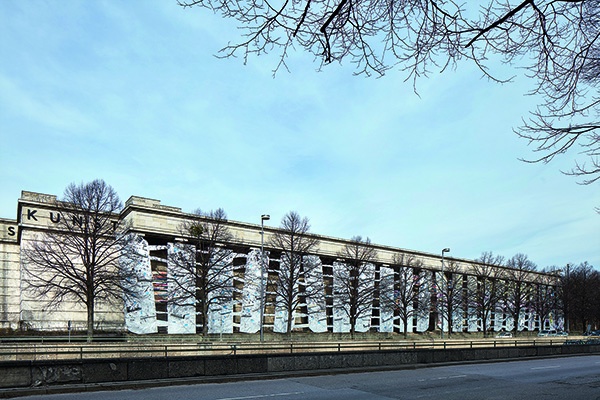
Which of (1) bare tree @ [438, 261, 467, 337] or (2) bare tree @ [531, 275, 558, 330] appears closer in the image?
(1) bare tree @ [438, 261, 467, 337]

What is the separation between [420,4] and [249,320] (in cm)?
5853

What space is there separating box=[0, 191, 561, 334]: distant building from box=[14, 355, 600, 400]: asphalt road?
106 ft

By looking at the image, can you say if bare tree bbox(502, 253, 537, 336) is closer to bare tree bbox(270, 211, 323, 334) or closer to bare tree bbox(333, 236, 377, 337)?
bare tree bbox(333, 236, 377, 337)

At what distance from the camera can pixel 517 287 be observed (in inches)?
3246

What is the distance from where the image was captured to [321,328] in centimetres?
6581

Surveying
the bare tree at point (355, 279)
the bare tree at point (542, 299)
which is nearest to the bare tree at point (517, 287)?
the bare tree at point (542, 299)

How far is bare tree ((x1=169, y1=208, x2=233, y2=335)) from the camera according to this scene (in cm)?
4709

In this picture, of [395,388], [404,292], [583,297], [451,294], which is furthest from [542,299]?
[395,388]

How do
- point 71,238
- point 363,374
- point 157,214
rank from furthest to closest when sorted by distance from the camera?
1. point 157,214
2. point 71,238
3. point 363,374

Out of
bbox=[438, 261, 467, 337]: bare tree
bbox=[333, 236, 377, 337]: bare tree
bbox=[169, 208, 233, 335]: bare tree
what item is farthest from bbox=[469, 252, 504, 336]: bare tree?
bbox=[169, 208, 233, 335]: bare tree

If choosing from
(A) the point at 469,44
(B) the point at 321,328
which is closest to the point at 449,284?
(B) the point at 321,328

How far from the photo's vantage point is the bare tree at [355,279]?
2298 inches

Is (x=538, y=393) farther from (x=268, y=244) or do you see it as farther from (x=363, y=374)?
(x=268, y=244)

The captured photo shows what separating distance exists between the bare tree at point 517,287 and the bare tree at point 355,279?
95.5ft
